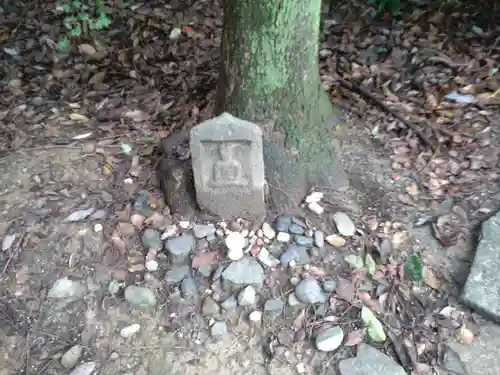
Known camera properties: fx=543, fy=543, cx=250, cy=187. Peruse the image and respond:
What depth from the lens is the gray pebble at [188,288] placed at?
2455 millimetres

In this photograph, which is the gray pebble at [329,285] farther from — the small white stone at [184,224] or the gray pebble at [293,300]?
the small white stone at [184,224]

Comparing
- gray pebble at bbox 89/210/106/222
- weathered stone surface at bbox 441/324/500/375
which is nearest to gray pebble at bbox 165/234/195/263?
gray pebble at bbox 89/210/106/222

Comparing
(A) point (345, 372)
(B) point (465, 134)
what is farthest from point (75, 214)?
(B) point (465, 134)

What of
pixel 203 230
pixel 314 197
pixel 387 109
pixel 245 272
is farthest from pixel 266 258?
pixel 387 109

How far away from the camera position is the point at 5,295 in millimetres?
2461

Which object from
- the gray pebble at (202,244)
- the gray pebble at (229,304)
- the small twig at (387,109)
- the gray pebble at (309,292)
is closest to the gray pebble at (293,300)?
the gray pebble at (309,292)

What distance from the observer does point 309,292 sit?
243cm

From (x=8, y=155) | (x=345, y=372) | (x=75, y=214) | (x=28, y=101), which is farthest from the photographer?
(x=28, y=101)

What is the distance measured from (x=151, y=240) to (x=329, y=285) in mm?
869

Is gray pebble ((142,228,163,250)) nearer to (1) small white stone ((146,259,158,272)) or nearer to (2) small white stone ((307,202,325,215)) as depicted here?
(1) small white stone ((146,259,158,272))

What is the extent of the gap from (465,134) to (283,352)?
5.75 feet

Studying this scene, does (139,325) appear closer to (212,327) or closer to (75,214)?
(212,327)

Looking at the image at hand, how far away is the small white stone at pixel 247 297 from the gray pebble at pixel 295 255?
0.21 m

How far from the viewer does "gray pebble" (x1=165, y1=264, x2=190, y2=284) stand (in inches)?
98.3
